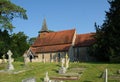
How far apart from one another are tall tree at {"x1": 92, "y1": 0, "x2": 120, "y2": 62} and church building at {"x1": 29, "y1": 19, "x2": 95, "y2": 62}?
35.0 feet

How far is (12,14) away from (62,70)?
23.3 m

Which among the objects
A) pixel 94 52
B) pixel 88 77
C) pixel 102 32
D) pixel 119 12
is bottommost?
pixel 88 77

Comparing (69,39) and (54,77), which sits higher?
(69,39)

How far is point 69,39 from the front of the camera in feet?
197

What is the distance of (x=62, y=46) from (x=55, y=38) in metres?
4.07

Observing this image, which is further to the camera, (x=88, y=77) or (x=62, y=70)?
(x=62, y=70)

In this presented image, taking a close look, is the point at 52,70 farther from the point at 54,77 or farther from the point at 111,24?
the point at 111,24

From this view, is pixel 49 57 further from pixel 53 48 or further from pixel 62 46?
pixel 62 46

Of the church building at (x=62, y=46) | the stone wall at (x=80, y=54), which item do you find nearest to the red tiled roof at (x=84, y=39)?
the church building at (x=62, y=46)

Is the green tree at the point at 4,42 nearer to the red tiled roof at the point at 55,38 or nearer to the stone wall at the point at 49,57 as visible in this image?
the stone wall at the point at 49,57

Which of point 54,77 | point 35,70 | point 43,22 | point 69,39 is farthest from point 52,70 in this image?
point 43,22

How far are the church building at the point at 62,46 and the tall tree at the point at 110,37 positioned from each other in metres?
10.7

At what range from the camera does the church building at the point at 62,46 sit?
5859 centimetres

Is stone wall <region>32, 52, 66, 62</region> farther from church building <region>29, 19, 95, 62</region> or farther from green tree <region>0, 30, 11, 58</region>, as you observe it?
green tree <region>0, 30, 11, 58</region>
